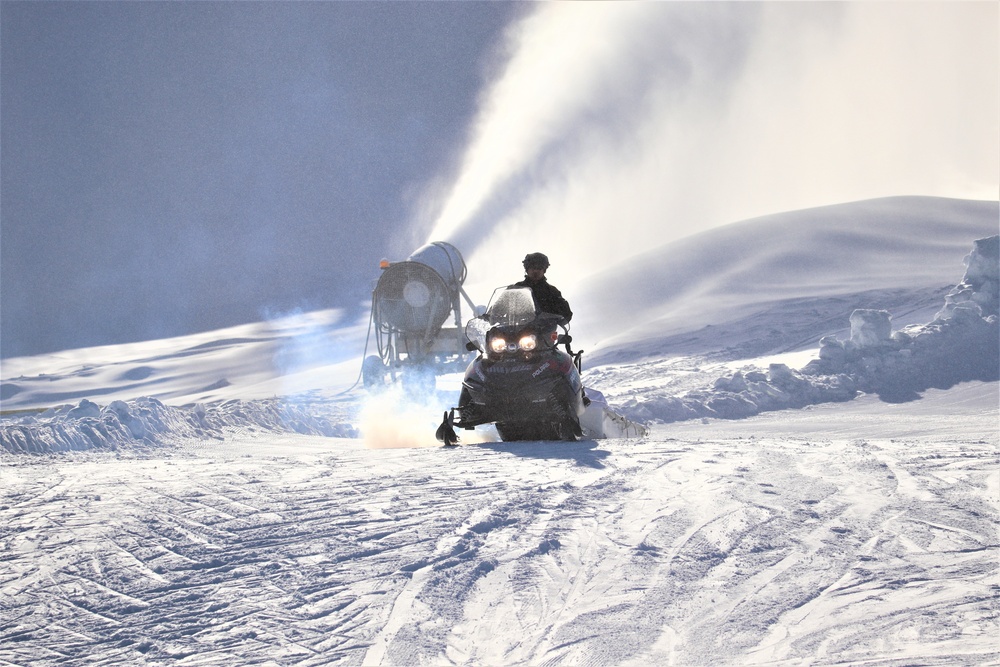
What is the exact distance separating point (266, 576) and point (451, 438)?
5.51m

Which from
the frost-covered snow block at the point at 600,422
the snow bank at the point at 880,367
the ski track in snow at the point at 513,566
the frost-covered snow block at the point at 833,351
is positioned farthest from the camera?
the frost-covered snow block at the point at 833,351

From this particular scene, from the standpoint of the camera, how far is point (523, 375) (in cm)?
894

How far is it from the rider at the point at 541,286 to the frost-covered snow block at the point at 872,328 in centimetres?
1917

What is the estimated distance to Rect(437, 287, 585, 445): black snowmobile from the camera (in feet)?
29.4

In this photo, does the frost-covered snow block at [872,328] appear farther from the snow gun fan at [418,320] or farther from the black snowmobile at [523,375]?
the black snowmobile at [523,375]

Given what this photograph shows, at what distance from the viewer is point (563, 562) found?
4.65m

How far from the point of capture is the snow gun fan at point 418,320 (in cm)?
2767

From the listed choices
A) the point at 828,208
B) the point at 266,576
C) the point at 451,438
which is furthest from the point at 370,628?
the point at 828,208

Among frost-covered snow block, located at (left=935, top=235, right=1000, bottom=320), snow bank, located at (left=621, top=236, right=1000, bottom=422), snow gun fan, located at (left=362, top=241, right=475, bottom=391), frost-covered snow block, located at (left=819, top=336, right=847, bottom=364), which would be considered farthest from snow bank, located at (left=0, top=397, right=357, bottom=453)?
Answer: frost-covered snow block, located at (left=935, top=235, right=1000, bottom=320)


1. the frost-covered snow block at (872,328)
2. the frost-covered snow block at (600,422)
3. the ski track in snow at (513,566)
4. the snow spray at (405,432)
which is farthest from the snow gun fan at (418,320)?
the ski track in snow at (513,566)

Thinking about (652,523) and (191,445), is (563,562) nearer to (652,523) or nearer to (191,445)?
(652,523)

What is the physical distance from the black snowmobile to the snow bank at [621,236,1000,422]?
43.6 feet

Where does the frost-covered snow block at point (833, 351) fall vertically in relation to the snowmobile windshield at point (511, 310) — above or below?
below

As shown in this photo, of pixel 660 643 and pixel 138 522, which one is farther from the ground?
Answer: pixel 138 522
